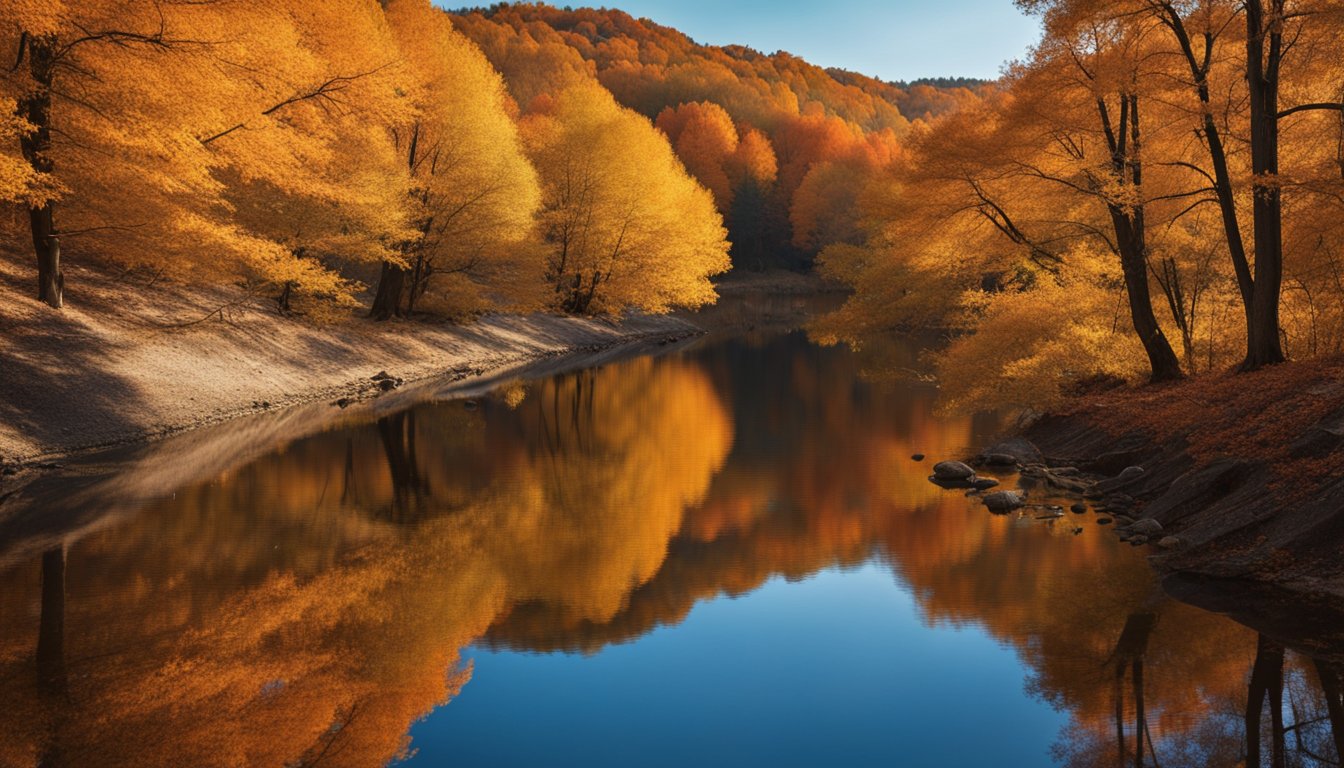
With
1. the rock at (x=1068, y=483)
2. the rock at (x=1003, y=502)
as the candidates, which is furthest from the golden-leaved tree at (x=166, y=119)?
the rock at (x=1068, y=483)

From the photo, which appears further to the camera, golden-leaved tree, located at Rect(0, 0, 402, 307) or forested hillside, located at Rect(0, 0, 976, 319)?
forested hillside, located at Rect(0, 0, 976, 319)

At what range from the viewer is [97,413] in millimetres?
17016

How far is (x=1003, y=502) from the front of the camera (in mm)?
13773

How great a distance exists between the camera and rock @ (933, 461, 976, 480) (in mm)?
15909

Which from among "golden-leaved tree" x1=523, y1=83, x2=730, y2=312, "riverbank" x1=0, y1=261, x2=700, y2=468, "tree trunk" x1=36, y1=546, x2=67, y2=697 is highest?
"golden-leaved tree" x1=523, y1=83, x2=730, y2=312

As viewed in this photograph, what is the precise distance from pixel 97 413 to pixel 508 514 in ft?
26.6

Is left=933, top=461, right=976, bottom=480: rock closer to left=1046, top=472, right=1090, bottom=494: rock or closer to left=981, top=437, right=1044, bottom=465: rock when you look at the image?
left=981, top=437, right=1044, bottom=465: rock

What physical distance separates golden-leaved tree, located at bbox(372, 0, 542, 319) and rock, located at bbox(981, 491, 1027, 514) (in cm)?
2098

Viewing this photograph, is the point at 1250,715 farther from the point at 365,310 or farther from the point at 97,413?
the point at 365,310

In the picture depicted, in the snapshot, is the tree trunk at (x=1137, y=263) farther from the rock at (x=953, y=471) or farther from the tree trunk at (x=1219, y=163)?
the rock at (x=953, y=471)

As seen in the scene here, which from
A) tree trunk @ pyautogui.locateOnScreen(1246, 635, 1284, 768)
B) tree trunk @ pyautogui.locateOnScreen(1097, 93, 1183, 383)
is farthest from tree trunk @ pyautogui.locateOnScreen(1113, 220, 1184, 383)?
tree trunk @ pyautogui.locateOnScreen(1246, 635, 1284, 768)

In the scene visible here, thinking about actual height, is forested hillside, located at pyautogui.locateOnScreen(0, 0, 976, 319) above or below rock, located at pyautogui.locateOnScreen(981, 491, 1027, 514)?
above

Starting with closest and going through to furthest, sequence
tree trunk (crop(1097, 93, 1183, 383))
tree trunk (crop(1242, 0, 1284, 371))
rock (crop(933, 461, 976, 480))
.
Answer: tree trunk (crop(1242, 0, 1284, 371)) → rock (crop(933, 461, 976, 480)) → tree trunk (crop(1097, 93, 1183, 383))

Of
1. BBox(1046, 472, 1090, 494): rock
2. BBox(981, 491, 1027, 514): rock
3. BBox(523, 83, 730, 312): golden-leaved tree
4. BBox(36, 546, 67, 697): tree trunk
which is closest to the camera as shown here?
BBox(36, 546, 67, 697): tree trunk
